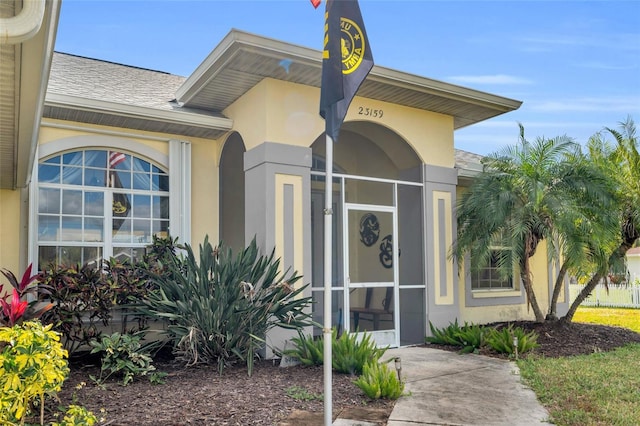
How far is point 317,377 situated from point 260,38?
4649mm

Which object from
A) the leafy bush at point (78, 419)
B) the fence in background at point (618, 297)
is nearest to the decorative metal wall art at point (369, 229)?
the leafy bush at point (78, 419)

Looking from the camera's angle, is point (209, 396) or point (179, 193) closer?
point (209, 396)

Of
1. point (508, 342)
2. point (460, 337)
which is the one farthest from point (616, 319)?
point (508, 342)

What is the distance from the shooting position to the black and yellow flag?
4613 millimetres

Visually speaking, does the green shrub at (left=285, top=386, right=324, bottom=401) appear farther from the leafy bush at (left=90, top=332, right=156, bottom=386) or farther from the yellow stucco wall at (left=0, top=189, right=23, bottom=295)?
the yellow stucco wall at (left=0, top=189, right=23, bottom=295)

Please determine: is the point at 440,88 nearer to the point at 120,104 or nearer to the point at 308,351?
the point at 308,351

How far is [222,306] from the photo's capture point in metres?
6.66

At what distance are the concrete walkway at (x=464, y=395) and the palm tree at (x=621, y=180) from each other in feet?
11.9

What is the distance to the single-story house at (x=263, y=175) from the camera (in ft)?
26.0

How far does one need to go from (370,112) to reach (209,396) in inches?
221

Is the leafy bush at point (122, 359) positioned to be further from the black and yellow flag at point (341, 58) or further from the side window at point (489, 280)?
the side window at point (489, 280)

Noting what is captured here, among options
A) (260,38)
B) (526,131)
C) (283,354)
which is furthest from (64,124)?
(526,131)

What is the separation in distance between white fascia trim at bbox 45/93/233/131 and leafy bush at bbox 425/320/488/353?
5.26m

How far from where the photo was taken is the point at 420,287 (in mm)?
9562
